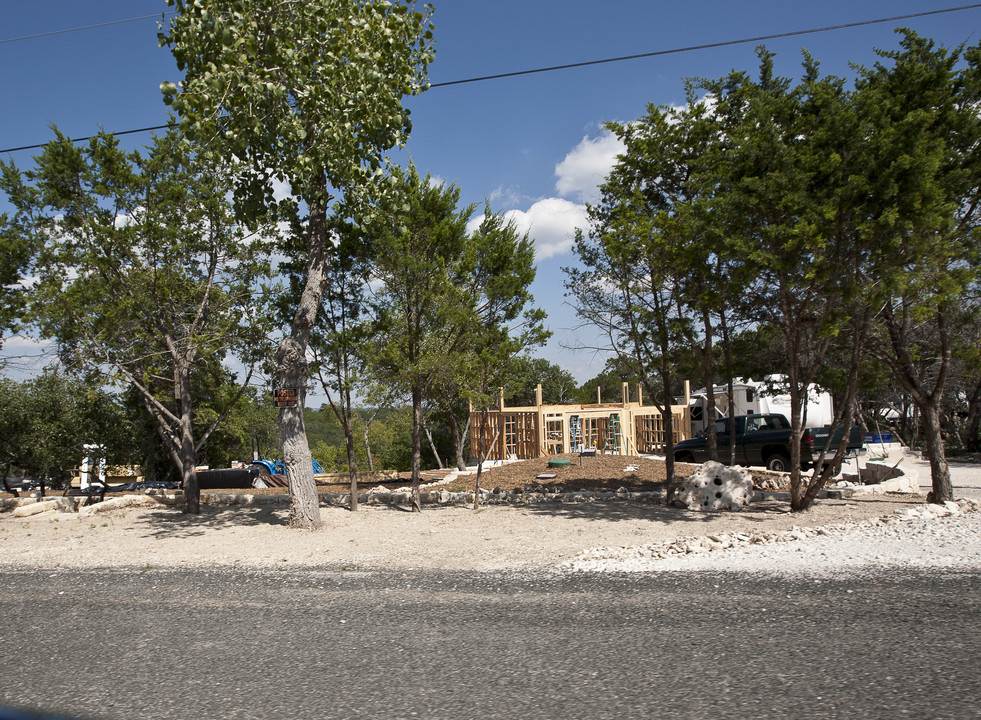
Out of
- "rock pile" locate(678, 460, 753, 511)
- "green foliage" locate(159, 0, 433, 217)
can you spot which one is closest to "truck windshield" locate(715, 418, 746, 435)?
"rock pile" locate(678, 460, 753, 511)

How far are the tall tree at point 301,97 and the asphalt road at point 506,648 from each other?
4.15 metres

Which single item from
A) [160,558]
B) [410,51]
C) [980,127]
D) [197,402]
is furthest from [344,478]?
[980,127]

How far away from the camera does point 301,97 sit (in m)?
9.02

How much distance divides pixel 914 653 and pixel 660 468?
12401 mm

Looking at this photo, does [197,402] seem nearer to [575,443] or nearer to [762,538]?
[575,443]

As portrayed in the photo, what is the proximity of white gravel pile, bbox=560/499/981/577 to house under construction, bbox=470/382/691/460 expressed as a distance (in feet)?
44.0

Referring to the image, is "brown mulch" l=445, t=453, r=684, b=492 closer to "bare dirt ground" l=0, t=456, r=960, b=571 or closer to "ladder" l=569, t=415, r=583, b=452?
"bare dirt ground" l=0, t=456, r=960, b=571

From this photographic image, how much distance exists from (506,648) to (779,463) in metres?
14.3

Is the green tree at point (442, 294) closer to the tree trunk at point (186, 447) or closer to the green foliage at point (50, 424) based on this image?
the tree trunk at point (186, 447)

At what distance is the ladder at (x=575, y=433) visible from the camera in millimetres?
22266

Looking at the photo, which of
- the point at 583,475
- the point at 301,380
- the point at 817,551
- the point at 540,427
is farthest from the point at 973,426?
the point at 301,380

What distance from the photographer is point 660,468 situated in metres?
16.5

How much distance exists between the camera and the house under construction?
22625 millimetres

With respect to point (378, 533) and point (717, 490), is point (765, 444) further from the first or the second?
point (378, 533)
